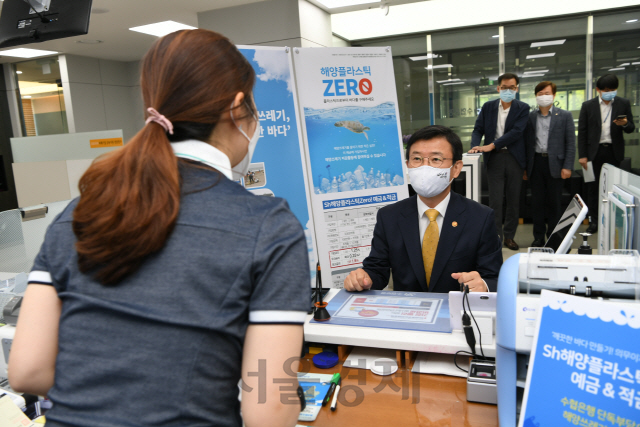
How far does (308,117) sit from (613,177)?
1.82m

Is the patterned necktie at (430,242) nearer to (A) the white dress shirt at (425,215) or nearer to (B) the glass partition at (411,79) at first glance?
(A) the white dress shirt at (425,215)

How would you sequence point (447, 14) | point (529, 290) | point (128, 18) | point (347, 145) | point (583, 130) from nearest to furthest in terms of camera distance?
point (529, 290), point (347, 145), point (583, 130), point (128, 18), point (447, 14)

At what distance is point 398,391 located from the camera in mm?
1292

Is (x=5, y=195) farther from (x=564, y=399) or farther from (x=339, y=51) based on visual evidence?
(x=564, y=399)

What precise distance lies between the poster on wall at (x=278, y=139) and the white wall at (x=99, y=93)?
199 inches

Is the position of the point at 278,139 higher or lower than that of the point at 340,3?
lower

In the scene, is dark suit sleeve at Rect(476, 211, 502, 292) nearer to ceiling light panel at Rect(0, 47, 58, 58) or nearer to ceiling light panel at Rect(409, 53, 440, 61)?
ceiling light panel at Rect(409, 53, 440, 61)

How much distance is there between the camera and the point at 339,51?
9.98 ft

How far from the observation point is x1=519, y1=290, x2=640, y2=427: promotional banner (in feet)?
2.78

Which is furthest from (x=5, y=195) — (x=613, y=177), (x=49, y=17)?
(x=613, y=177)

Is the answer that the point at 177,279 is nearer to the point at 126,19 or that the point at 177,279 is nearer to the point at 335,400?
the point at 335,400

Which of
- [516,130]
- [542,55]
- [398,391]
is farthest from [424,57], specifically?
[398,391]

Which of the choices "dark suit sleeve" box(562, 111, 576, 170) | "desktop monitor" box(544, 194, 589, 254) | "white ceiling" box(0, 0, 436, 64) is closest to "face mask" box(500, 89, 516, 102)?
"dark suit sleeve" box(562, 111, 576, 170)

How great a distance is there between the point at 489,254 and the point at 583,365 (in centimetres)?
116
